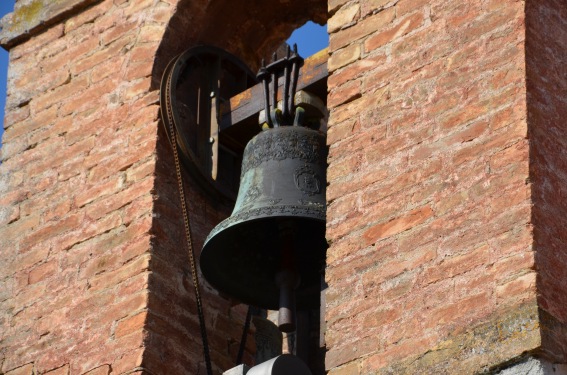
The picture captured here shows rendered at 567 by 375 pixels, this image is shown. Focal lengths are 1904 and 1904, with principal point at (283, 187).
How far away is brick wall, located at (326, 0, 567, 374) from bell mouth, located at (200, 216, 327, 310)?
0.45 m

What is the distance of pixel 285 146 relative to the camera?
6.49 m

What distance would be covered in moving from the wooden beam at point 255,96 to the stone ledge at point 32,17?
2.63 ft

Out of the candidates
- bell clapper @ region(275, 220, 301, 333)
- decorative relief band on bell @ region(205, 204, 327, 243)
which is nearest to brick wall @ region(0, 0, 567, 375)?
decorative relief band on bell @ region(205, 204, 327, 243)

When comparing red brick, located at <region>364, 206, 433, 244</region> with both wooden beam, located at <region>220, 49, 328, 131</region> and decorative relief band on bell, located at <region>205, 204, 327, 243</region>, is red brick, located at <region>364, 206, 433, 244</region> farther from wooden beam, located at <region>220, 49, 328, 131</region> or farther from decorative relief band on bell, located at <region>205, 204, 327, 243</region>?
wooden beam, located at <region>220, 49, 328, 131</region>

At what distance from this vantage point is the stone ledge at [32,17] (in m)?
7.50

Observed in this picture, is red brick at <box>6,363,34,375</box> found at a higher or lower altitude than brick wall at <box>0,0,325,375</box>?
lower

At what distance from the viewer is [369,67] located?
631 centimetres

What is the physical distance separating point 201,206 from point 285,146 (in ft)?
1.90

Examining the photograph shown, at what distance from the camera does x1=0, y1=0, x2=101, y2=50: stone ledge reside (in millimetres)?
7500

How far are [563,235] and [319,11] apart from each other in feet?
7.32

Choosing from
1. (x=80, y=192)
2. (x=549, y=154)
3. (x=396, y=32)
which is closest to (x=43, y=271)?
(x=80, y=192)

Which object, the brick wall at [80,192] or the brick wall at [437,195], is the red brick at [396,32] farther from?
the brick wall at [80,192]

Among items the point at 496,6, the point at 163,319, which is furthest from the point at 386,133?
the point at 163,319

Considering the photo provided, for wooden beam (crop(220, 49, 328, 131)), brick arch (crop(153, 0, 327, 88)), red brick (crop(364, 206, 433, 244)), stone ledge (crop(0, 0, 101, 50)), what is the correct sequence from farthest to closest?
stone ledge (crop(0, 0, 101, 50))
brick arch (crop(153, 0, 327, 88))
wooden beam (crop(220, 49, 328, 131))
red brick (crop(364, 206, 433, 244))
